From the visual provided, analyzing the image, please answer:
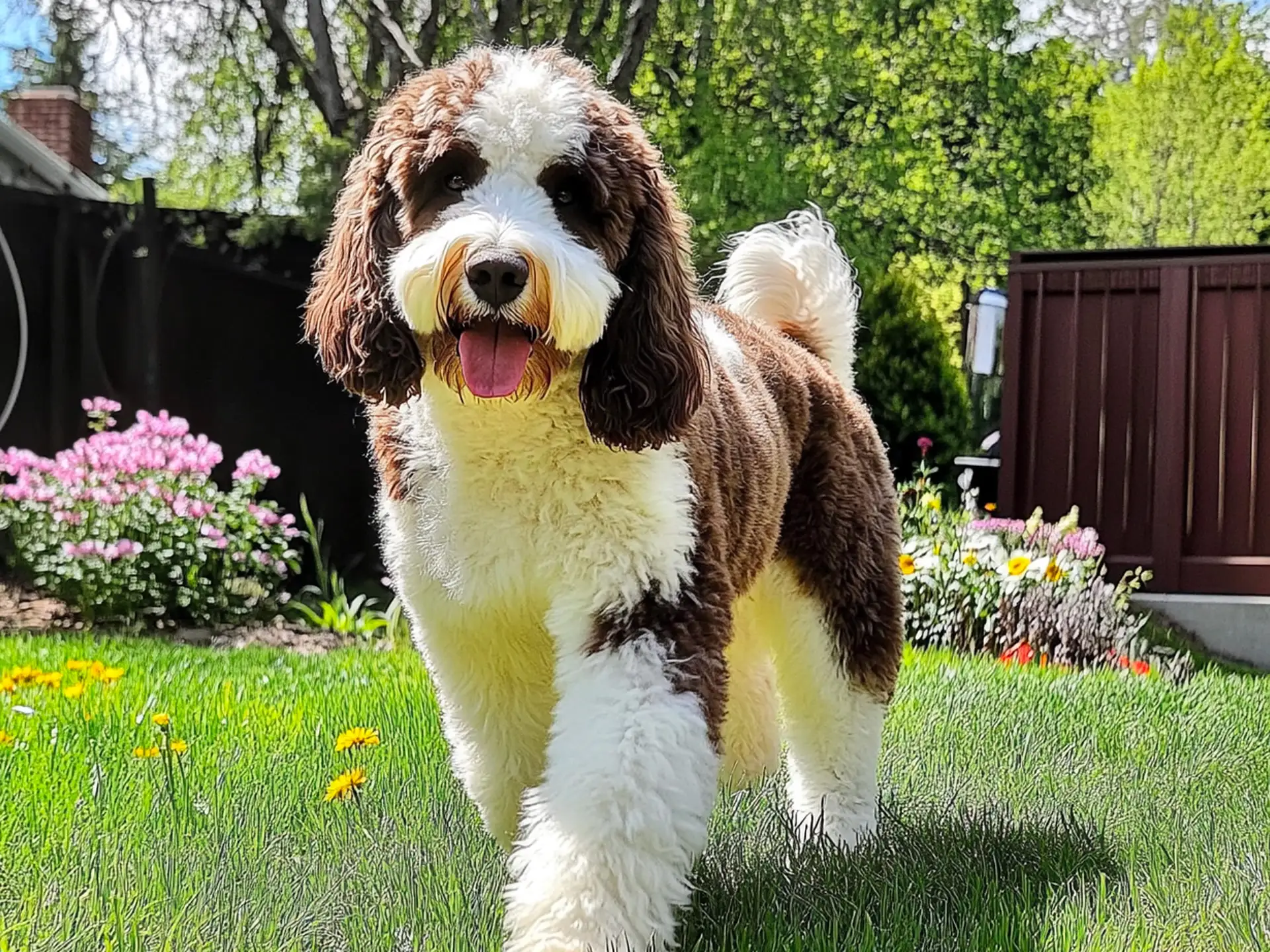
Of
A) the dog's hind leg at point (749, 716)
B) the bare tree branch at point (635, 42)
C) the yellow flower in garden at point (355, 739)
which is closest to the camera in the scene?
the yellow flower in garden at point (355, 739)

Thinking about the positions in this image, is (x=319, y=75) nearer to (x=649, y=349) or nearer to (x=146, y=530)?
(x=146, y=530)

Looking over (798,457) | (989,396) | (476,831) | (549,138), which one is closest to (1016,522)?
(798,457)

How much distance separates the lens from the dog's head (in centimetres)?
224

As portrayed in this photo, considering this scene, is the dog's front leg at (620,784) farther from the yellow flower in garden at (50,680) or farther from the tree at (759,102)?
the tree at (759,102)

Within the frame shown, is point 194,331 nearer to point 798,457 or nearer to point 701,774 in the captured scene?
point 798,457

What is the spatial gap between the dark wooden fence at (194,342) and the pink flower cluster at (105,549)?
1.68 metres

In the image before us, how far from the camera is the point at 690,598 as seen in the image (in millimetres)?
2453

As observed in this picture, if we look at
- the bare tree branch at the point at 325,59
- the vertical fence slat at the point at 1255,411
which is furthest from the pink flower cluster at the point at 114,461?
the vertical fence slat at the point at 1255,411

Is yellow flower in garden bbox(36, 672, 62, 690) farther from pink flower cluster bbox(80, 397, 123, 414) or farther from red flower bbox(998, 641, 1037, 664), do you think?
pink flower cluster bbox(80, 397, 123, 414)

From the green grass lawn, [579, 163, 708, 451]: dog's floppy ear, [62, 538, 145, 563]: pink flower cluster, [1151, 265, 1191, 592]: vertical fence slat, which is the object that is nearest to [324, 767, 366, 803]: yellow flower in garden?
the green grass lawn

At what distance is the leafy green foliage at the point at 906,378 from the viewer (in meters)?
11.7

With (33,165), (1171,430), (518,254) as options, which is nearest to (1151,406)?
(1171,430)

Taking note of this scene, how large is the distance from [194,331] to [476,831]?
657 cm

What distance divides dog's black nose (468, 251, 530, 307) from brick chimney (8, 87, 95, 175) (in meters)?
12.6
